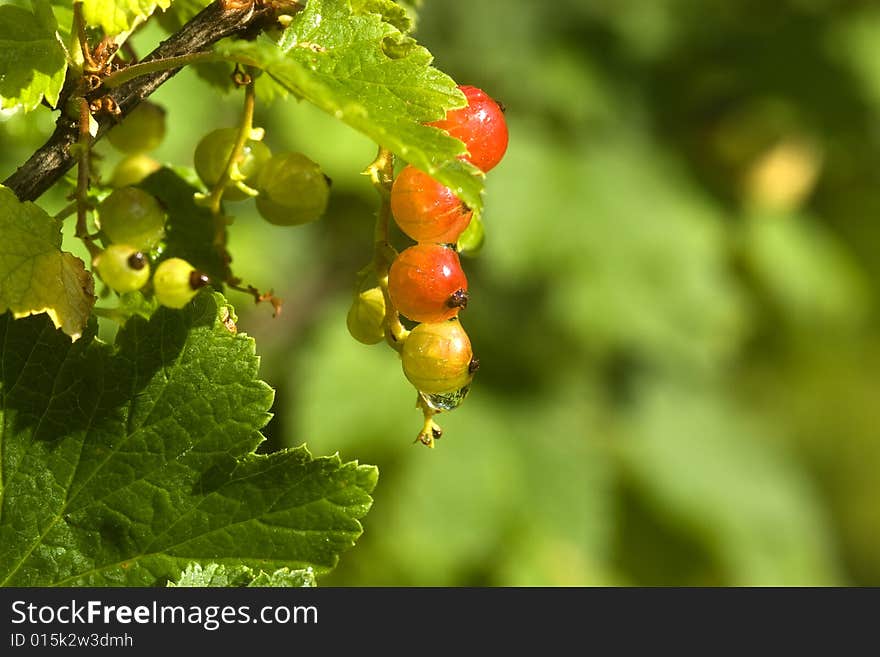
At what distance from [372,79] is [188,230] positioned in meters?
0.36

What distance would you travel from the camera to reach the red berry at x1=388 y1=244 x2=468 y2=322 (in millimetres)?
1186

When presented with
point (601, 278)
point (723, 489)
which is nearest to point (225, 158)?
point (601, 278)

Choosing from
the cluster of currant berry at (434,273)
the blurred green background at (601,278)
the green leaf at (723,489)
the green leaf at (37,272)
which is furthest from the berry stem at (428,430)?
the green leaf at (723,489)

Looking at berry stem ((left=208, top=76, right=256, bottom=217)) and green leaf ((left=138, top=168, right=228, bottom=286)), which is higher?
berry stem ((left=208, top=76, right=256, bottom=217))

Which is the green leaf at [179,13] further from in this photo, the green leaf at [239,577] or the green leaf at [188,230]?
the green leaf at [239,577]

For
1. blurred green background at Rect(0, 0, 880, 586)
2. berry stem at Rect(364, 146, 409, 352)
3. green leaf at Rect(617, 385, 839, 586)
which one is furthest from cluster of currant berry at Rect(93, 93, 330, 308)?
green leaf at Rect(617, 385, 839, 586)

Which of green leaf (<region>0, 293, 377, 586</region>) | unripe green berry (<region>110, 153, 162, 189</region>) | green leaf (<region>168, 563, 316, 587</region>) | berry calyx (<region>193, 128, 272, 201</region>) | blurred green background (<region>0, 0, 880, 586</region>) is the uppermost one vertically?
berry calyx (<region>193, 128, 272, 201</region>)

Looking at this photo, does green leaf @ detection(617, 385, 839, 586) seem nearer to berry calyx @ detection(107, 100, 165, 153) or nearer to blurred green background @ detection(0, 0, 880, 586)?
blurred green background @ detection(0, 0, 880, 586)

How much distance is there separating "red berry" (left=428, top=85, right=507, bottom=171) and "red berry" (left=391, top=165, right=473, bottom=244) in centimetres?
6

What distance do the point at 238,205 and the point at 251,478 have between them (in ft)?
10.3

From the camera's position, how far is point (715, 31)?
173 inches

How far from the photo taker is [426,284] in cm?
118

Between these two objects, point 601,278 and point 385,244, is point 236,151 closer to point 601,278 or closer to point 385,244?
point 385,244

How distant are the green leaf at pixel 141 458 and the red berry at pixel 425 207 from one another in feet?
0.71
